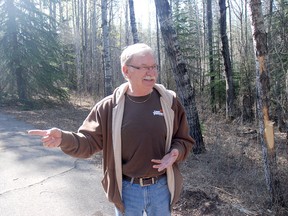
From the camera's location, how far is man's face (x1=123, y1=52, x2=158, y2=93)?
8.19 feet

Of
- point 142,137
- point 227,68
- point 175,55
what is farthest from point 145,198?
point 227,68

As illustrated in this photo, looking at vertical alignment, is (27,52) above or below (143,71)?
above

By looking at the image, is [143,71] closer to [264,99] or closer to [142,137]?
[142,137]

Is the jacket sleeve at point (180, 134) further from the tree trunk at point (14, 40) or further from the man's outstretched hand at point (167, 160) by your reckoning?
the tree trunk at point (14, 40)

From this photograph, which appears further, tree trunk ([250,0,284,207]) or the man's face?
tree trunk ([250,0,284,207])

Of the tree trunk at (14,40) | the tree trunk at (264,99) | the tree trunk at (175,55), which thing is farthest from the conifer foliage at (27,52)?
the tree trunk at (264,99)

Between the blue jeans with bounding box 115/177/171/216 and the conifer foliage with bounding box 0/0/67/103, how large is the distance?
15.9 meters

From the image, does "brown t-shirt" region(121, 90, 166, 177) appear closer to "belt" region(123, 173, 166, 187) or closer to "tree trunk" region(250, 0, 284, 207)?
"belt" region(123, 173, 166, 187)

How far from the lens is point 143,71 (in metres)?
2.50

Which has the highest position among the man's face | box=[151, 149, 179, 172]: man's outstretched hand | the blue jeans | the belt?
the man's face

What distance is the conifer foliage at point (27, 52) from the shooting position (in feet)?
56.5

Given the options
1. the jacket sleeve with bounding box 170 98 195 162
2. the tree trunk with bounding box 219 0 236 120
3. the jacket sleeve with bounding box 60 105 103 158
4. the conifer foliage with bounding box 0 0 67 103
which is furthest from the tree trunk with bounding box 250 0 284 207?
the conifer foliage with bounding box 0 0 67 103

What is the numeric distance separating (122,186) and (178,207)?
2.31 m

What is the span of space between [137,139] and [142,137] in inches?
1.6
